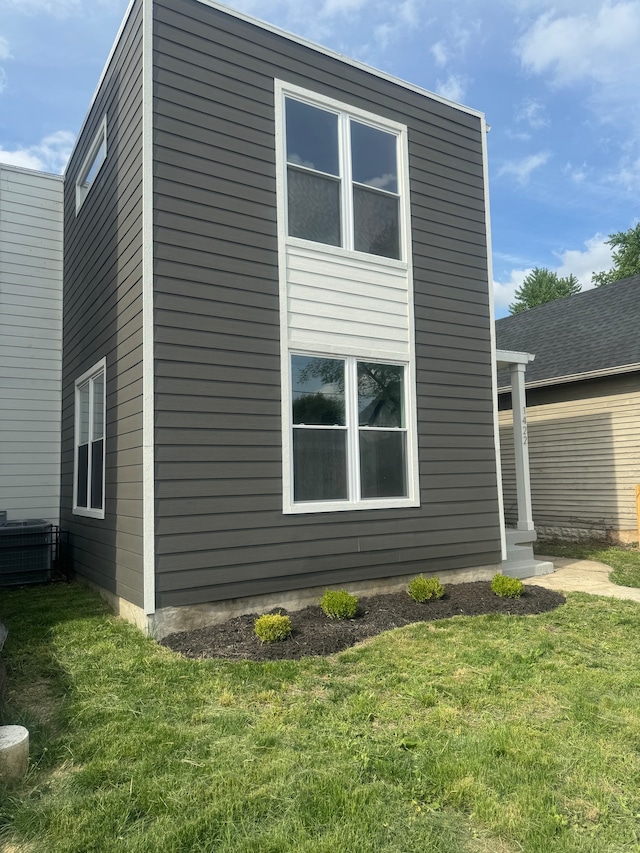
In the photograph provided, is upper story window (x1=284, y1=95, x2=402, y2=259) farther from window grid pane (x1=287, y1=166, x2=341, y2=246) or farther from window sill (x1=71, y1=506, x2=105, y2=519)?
window sill (x1=71, y1=506, x2=105, y2=519)

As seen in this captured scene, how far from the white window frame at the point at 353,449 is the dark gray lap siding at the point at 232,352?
0.32ft

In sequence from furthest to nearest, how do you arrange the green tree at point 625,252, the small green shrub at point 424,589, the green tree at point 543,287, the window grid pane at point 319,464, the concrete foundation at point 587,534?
the green tree at point 543,287 < the green tree at point 625,252 < the concrete foundation at point 587,534 < the small green shrub at point 424,589 < the window grid pane at point 319,464

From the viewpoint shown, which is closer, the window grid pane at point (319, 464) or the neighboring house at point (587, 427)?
the window grid pane at point (319, 464)

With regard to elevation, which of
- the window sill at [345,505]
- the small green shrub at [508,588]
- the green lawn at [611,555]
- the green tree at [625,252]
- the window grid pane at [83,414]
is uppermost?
the green tree at [625,252]

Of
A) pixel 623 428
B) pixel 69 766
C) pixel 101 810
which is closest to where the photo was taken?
pixel 101 810

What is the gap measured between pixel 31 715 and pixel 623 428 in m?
10.9

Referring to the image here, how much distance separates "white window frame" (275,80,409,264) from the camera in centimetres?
606

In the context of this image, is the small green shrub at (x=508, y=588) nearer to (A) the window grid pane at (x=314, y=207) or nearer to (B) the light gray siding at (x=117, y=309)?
(B) the light gray siding at (x=117, y=309)

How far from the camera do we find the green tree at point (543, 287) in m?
40.3

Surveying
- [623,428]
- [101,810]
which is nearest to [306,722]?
[101,810]

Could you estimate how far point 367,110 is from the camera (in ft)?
22.2

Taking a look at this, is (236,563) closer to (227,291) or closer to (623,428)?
(227,291)

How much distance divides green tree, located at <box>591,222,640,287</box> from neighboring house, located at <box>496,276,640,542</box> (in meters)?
22.1

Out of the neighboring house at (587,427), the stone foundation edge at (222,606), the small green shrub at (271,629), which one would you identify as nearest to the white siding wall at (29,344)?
the stone foundation edge at (222,606)
